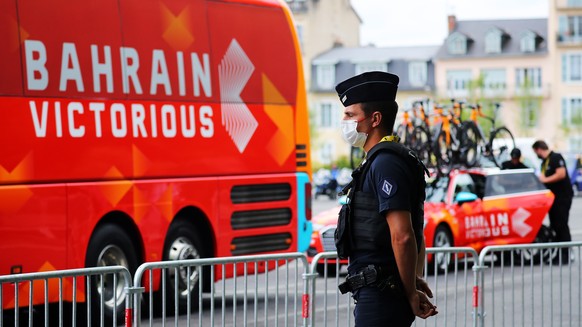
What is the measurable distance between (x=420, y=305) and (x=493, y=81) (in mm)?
95533

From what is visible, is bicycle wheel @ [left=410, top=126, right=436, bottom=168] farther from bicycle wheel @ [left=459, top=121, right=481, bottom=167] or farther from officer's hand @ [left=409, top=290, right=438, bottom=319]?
officer's hand @ [left=409, top=290, right=438, bottom=319]

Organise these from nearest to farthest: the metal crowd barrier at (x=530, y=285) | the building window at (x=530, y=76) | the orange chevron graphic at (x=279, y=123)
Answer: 1. the metal crowd barrier at (x=530, y=285)
2. the orange chevron graphic at (x=279, y=123)
3. the building window at (x=530, y=76)

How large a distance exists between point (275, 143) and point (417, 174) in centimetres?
865

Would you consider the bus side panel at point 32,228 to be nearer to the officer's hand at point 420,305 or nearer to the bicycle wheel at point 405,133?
the officer's hand at point 420,305

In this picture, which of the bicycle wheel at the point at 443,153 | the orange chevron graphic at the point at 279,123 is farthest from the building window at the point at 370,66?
the orange chevron graphic at the point at 279,123

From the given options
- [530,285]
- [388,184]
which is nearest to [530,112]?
[530,285]

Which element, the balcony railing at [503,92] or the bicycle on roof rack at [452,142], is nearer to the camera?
the bicycle on roof rack at [452,142]

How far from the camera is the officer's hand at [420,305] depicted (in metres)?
5.93

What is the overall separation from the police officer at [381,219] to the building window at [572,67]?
9414cm

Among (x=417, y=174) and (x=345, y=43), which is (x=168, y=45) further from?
(x=345, y=43)

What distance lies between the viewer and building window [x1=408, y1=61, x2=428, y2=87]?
103 m

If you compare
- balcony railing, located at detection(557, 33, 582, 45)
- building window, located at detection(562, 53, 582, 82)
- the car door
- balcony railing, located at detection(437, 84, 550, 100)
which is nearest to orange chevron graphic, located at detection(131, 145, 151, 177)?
the car door

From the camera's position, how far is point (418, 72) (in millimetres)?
103188

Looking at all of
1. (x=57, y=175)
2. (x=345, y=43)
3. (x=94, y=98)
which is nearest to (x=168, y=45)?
(x=94, y=98)
